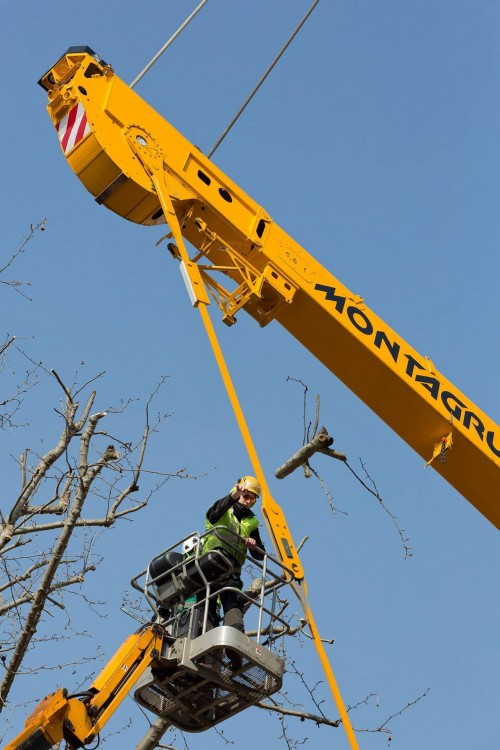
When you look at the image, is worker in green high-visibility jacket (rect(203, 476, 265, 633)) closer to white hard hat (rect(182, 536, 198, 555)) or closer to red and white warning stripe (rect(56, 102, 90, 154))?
white hard hat (rect(182, 536, 198, 555))

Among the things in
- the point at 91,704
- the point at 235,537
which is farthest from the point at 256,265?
the point at 91,704

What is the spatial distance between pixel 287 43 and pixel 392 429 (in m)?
4.06

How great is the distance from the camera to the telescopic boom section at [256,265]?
426 inches

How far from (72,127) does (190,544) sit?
146 inches

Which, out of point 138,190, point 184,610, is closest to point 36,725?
point 184,610

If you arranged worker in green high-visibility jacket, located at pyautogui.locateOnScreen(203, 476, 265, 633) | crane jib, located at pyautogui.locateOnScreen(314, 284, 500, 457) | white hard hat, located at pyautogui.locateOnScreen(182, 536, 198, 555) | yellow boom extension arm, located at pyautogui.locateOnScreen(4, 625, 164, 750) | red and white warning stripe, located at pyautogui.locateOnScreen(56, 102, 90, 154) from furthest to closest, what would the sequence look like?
1. crane jib, located at pyautogui.locateOnScreen(314, 284, 500, 457)
2. red and white warning stripe, located at pyautogui.locateOnScreen(56, 102, 90, 154)
3. white hard hat, located at pyautogui.locateOnScreen(182, 536, 198, 555)
4. worker in green high-visibility jacket, located at pyautogui.locateOnScreen(203, 476, 265, 633)
5. yellow boom extension arm, located at pyautogui.locateOnScreen(4, 625, 164, 750)

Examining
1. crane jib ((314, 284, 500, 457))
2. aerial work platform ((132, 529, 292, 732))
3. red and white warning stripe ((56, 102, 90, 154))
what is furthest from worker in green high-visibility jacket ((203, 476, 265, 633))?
red and white warning stripe ((56, 102, 90, 154))

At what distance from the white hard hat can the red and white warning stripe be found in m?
3.46

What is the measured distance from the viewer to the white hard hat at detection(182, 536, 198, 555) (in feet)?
31.0

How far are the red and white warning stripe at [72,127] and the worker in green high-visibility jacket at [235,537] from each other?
3.11 m

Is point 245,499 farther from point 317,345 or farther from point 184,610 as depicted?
point 317,345

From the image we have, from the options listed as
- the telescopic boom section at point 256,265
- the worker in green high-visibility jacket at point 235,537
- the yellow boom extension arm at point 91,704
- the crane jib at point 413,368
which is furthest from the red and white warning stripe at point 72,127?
the yellow boom extension arm at point 91,704

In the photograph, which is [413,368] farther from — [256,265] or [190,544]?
[190,544]

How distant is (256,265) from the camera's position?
37.3 ft
